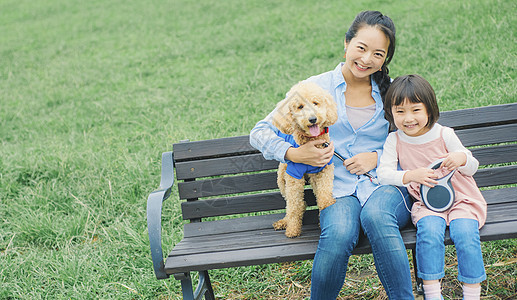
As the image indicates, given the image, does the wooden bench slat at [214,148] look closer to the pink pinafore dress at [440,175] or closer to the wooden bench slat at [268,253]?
the wooden bench slat at [268,253]

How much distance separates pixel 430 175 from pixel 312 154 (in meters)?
0.62

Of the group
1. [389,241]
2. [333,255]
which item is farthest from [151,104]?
[389,241]

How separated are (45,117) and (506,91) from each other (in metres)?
5.65

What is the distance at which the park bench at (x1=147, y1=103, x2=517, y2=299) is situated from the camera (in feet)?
7.64

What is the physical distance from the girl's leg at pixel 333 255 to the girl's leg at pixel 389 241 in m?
0.10

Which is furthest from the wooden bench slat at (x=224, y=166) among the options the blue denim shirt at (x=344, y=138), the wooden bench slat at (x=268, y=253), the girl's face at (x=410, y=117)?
the girl's face at (x=410, y=117)

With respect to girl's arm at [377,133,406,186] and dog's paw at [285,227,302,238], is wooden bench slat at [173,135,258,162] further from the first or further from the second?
girl's arm at [377,133,406,186]

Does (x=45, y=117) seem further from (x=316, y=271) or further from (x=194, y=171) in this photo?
(x=316, y=271)

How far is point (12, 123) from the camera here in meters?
6.26

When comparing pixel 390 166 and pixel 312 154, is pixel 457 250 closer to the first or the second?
pixel 390 166

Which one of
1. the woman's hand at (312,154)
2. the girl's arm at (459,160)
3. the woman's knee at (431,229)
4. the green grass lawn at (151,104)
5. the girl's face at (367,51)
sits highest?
the girl's face at (367,51)

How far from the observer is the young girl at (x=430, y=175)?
2166 mm

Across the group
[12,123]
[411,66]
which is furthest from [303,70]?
[12,123]

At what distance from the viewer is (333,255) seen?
7.19ft
